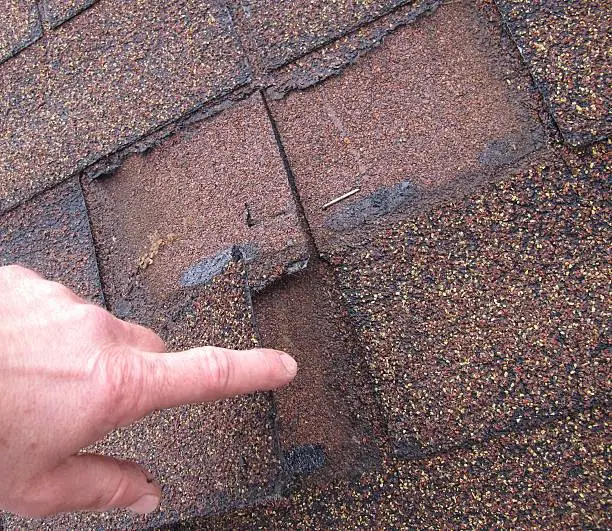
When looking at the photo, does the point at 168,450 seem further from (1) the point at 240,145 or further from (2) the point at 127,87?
(2) the point at 127,87

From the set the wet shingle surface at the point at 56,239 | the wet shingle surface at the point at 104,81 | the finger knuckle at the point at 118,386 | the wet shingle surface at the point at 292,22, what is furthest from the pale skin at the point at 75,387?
the wet shingle surface at the point at 292,22

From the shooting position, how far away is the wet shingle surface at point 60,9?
1.68 metres

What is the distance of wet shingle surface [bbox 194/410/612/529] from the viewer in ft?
3.62

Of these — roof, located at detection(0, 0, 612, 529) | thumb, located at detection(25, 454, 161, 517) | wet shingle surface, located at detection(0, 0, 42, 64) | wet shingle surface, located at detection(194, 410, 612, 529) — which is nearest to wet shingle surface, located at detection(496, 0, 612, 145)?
roof, located at detection(0, 0, 612, 529)

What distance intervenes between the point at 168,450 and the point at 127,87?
3.43ft

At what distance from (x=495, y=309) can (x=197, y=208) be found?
0.81 metres

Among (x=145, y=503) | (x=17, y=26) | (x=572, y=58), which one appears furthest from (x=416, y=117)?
(x=17, y=26)

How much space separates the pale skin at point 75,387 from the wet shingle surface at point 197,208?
387mm

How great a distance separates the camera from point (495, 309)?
3.90ft

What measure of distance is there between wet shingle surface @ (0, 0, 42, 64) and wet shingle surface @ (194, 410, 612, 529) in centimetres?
167

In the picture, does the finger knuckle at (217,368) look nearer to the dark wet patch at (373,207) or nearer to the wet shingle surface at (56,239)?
the dark wet patch at (373,207)

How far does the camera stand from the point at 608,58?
3.90 ft

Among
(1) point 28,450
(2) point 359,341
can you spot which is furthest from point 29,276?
(2) point 359,341

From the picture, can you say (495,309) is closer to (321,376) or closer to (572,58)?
(321,376)
